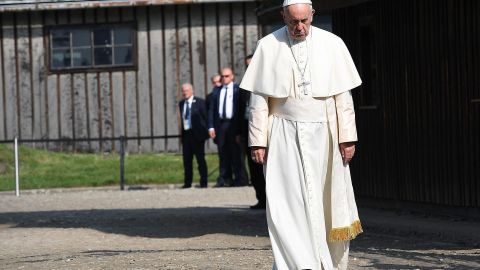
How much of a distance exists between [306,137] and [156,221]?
8313 mm

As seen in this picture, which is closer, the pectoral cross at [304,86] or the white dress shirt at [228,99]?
the pectoral cross at [304,86]

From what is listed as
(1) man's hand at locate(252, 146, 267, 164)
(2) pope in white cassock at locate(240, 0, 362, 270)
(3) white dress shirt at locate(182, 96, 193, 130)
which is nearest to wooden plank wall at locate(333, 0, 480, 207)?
(2) pope in white cassock at locate(240, 0, 362, 270)

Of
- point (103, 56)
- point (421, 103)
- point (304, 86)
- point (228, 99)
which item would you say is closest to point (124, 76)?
point (103, 56)

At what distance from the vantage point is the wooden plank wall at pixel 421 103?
16.9 metres

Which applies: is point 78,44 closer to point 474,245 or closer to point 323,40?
point 474,245

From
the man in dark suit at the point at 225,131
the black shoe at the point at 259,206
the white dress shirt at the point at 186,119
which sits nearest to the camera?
the black shoe at the point at 259,206

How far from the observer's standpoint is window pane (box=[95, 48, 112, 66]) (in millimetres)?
33906

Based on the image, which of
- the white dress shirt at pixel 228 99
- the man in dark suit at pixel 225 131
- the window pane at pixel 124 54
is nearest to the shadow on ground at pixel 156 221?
the white dress shirt at pixel 228 99

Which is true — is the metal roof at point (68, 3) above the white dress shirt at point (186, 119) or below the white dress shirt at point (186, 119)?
above

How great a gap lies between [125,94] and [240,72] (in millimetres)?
2598

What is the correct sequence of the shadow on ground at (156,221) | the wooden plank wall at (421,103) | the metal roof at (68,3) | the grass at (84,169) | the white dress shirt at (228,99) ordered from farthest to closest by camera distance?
the metal roof at (68,3)
the grass at (84,169)
the white dress shirt at (228,99)
the shadow on ground at (156,221)
the wooden plank wall at (421,103)

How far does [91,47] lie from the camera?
3403 cm

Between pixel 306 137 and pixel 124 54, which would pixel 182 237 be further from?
pixel 124 54

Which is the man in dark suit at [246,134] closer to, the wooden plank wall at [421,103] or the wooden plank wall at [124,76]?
the wooden plank wall at [421,103]
